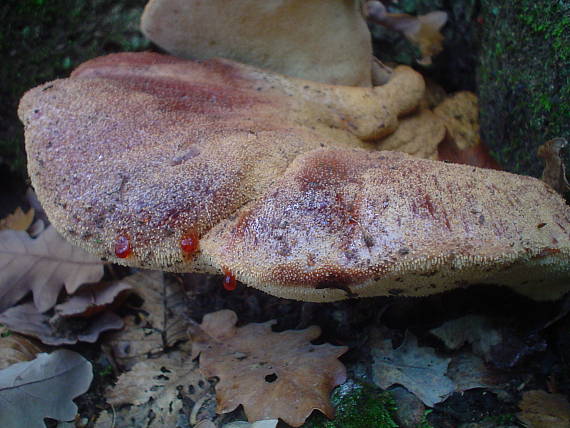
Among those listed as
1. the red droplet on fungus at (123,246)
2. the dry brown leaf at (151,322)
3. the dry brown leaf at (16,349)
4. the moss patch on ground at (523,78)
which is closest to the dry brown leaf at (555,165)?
the moss patch on ground at (523,78)

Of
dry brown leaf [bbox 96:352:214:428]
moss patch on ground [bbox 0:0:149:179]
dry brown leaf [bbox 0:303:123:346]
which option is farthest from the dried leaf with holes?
dry brown leaf [bbox 96:352:214:428]

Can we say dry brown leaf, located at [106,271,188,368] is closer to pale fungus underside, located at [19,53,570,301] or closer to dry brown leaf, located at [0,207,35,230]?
pale fungus underside, located at [19,53,570,301]

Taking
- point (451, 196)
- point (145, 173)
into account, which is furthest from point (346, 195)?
point (145, 173)

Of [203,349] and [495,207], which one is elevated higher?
[495,207]

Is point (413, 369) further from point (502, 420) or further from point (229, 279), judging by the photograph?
point (229, 279)

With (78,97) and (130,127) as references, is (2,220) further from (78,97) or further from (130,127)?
(130,127)

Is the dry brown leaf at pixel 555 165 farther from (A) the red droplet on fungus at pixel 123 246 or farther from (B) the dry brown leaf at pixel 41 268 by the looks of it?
(B) the dry brown leaf at pixel 41 268

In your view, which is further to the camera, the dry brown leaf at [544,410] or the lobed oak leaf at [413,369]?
the lobed oak leaf at [413,369]
